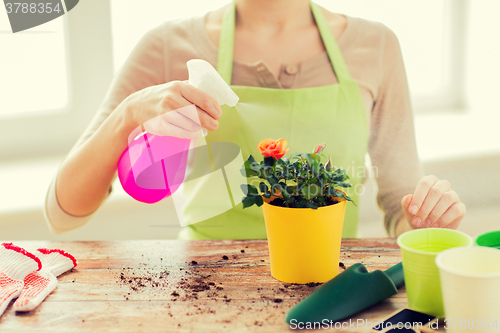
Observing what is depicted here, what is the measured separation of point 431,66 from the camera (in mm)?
1507

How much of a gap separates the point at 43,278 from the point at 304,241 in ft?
1.13

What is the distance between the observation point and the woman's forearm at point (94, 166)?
71 centimetres

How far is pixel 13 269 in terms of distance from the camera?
55 cm

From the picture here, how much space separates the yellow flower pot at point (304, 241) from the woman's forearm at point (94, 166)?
31 cm

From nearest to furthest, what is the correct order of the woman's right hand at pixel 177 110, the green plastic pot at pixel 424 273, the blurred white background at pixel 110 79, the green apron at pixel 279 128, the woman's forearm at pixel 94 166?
the green plastic pot at pixel 424 273
the woman's right hand at pixel 177 110
the woman's forearm at pixel 94 166
the green apron at pixel 279 128
the blurred white background at pixel 110 79

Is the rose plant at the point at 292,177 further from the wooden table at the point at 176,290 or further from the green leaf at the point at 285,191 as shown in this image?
the wooden table at the point at 176,290

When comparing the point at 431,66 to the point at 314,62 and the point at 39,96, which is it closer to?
the point at 314,62

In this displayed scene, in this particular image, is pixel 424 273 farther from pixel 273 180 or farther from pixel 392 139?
pixel 392 139

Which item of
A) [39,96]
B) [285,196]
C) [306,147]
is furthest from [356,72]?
[39,96]

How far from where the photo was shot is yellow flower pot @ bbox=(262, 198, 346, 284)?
525 millimetres

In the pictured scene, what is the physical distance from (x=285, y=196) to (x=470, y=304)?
0.23 m

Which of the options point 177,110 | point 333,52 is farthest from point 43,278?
point 333,52

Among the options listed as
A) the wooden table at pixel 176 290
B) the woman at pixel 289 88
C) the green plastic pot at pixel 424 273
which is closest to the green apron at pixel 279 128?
the woman at pixel 289 88

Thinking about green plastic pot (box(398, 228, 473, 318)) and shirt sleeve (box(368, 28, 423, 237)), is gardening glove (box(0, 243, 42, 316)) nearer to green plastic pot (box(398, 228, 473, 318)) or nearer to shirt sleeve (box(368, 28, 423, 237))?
green plastic pot (box(398, 228, 473, 318))
